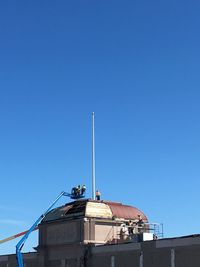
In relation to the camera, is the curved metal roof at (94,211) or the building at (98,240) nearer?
the building at (98,240)

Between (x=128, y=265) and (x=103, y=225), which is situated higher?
(x=103, y=225)

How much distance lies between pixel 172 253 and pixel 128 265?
252 inches

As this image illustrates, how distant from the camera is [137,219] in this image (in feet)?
205

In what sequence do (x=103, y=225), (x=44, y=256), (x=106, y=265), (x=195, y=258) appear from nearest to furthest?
(x=195, y=258)
(x=106, y=265)
(x=103, y=225)
(x=44, y=256)

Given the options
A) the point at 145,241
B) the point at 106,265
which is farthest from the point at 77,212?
the point at 145,241

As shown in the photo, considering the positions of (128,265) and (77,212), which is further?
(77,212)

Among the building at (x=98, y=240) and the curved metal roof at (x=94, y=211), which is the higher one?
the curved metal roof at (x=94, y=211)

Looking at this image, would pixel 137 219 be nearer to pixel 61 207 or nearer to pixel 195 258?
pixel 61 207

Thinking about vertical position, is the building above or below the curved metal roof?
below

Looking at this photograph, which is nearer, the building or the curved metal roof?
the building

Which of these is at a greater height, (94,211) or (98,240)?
(94,211)

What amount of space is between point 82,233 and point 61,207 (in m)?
6.85

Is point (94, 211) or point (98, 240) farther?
point (94, 211)

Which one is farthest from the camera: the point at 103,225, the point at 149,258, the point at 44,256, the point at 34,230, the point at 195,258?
the point at 34,230
